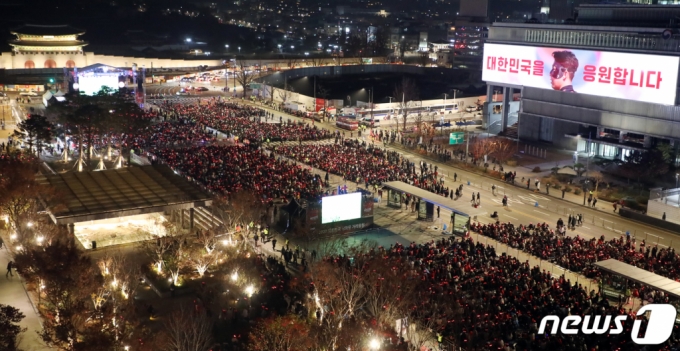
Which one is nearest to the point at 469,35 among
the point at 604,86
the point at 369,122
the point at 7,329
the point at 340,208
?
the point at 369,122

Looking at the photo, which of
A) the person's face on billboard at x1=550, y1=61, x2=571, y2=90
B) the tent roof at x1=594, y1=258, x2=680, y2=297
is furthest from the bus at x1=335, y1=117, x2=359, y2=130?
the tent roof at x1=594, y1=258, x2=680, y2=297

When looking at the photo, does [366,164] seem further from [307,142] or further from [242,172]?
[307,142]

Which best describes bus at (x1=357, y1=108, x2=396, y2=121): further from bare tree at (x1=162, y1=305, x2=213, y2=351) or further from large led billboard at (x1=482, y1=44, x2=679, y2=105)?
bare tree at (x1=162, y1=305, x2=213, y2=351)

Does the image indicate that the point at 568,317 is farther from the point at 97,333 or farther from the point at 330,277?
the point at 97,333

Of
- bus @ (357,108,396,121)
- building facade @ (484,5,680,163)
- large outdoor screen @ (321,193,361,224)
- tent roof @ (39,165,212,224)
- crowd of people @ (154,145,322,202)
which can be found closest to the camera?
tent roof @ (39,165,212,224)

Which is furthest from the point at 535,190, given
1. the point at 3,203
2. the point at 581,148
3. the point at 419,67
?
the point at 419,67

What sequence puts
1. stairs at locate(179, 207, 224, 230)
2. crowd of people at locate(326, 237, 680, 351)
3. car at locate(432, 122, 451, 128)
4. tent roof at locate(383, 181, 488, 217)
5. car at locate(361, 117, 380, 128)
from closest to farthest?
crowd of people at locate(326, 237, 680, 351)
tent roof at locate(383, 181, 488, 217)
stairs at locate(179, 207, 224, 230)
car at locate(432, 122, 451, 128)
car at locate(361, 117, 380, 128)
